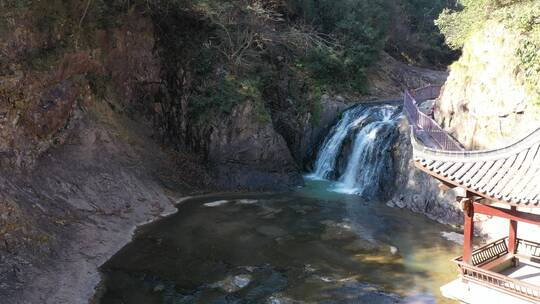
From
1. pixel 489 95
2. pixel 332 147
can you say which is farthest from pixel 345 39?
pixel 489 95

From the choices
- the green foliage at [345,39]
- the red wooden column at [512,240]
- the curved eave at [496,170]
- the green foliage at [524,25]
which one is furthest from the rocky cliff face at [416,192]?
the curved eave at [496,170]

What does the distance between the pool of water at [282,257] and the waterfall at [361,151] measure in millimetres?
2743

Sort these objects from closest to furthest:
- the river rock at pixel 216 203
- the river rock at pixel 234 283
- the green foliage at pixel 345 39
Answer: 1. the river rock at pixel 234 283
2. the river rock at pixel 216 203
3. the green foliage at pixel 345 39

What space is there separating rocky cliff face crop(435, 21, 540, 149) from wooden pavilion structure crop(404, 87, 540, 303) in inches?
265

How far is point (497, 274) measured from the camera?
10.9 m

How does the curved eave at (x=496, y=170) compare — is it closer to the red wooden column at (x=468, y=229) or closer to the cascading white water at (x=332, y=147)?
the red wooden column at (x=468, y=229)

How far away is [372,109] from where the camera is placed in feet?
102

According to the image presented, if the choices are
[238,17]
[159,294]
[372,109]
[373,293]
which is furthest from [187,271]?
[372,109]

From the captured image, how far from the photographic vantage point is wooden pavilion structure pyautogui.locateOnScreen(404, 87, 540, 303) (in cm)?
1041

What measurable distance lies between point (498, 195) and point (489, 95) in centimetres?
1167

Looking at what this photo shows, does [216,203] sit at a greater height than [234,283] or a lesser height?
greater

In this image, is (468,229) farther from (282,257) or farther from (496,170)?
(282,257)

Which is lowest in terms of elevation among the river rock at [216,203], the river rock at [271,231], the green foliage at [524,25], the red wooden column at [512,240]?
the river rock at [271,231]

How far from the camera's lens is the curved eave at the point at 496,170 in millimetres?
10266
